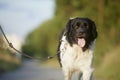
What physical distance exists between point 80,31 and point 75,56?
61cm

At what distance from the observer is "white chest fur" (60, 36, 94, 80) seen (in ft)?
31.3

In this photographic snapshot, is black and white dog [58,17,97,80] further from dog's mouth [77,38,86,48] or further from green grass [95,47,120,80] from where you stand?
green grass [95,47,120,80]

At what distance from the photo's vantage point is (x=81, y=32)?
30.1 ft

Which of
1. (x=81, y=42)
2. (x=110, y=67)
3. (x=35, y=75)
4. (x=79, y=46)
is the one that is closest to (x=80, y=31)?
A: (x=81, y=42)

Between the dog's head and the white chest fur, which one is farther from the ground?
the dog's head

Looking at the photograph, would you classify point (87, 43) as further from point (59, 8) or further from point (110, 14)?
point (59, 8)

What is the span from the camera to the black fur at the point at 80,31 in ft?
30.3

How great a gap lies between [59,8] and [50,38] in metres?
6.41

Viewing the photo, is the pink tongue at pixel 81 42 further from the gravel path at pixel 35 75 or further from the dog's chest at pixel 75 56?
the gravel path at pixel 35 75

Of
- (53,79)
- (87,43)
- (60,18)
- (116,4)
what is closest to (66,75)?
(87,43)

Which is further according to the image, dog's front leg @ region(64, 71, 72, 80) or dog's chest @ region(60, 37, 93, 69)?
dog's front leg @ region(64, 71, 72, 80)

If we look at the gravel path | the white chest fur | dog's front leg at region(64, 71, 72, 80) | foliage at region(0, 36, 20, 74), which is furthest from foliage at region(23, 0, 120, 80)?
the white chest fur

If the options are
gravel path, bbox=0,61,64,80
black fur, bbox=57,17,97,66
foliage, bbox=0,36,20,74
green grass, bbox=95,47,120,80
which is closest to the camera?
black fur, bbox=57,17,97,66

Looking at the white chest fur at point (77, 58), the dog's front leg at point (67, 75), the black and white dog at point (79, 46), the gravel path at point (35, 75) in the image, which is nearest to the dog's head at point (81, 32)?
the black and white dog at point (79, 46)
